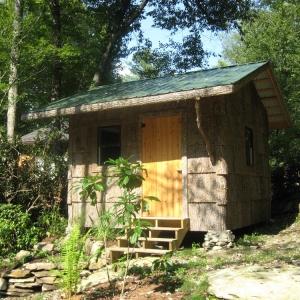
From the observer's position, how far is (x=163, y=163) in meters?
8.75

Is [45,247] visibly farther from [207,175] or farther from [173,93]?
[173,93]

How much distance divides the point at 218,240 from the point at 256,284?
3.18 metres

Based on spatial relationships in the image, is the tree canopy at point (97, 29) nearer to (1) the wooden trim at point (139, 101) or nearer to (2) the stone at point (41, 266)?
(1) the wooden trim at point (139, 101)

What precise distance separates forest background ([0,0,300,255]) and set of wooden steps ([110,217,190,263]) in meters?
2.97

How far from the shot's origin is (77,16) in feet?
57.3

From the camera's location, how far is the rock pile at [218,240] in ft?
25.6

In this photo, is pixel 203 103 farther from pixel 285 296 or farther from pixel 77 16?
pixel 77 16

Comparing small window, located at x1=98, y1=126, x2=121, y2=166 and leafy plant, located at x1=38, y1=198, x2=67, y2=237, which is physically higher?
small window, located at x1=98, y1=126, x2=121, y2=166

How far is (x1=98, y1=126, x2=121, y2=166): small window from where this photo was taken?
9.38m

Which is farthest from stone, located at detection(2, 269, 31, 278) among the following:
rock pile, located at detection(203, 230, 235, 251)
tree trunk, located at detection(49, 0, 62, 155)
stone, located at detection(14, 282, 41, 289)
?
tree trunk, located at detection(49, 0, 62, 155)

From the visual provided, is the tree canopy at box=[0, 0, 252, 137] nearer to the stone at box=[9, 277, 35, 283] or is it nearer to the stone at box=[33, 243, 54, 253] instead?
the stone at box=[33, 243, 54, 253]

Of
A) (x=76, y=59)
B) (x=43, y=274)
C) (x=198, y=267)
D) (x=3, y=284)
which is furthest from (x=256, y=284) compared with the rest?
(x=76, y=59)

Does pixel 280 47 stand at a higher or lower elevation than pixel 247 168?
higher

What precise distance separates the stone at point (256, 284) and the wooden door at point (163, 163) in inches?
130
